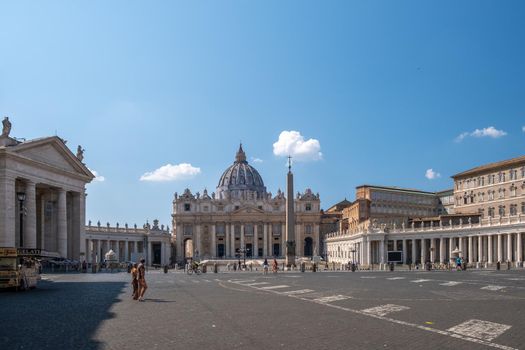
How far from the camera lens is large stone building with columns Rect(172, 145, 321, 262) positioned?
14612 centimetres

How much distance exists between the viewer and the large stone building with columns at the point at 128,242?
102 meters

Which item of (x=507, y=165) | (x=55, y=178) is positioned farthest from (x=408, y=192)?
(x=55, y=178)

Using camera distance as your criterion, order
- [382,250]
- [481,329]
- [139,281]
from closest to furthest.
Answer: [481,329], [139,281], [382,250]

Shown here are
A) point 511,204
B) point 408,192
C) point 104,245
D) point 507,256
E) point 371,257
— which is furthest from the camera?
point 408,192

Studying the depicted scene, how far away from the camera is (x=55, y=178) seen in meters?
57.9

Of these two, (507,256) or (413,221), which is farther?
(413,221)

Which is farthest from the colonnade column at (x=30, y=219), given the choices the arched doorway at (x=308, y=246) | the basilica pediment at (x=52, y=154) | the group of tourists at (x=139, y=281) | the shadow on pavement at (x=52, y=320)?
the arched doorway at (x=308, y=246)

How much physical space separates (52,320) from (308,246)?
134 meters

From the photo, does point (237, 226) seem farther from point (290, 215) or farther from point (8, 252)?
point (8, 252)

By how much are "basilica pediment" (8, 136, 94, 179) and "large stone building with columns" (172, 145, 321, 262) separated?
82528mm

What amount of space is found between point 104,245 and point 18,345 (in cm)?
9916

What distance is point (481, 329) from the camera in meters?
14.4

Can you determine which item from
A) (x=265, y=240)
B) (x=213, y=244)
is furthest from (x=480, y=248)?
(x=213, y=244)

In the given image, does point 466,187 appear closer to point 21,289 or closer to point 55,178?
point 55,178
